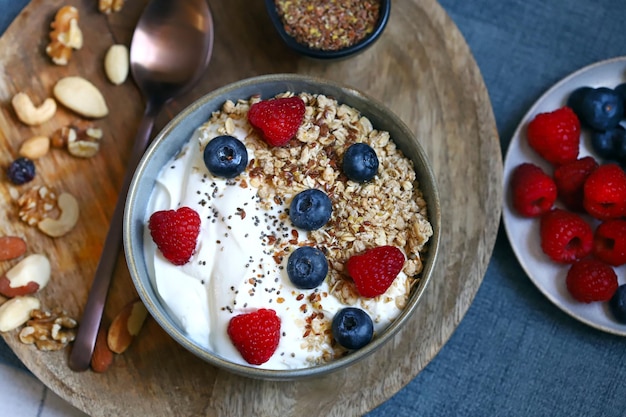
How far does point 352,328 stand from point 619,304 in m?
0.82

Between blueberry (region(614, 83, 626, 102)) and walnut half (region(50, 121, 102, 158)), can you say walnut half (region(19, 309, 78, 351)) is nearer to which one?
walnut half (region(50, 121, 102, 158))

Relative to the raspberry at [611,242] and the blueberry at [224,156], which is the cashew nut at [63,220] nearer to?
the blueberry at [224,156]

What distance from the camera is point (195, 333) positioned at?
5.40ft

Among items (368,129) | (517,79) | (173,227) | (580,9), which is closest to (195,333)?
(173,227)

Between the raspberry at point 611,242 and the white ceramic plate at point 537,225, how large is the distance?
0.05 metres

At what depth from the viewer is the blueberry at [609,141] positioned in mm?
2037

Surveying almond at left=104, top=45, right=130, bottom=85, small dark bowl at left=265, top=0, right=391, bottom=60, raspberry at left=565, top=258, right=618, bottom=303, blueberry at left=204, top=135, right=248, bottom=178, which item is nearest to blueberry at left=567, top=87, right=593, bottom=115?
raspberry at left=565, top=258, right=618, bottom=303

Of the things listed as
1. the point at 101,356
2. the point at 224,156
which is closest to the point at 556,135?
the point at 224,156

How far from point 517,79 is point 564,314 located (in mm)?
681

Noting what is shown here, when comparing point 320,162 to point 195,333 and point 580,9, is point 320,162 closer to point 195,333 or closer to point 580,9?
point 195,333

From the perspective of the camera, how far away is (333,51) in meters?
1.89

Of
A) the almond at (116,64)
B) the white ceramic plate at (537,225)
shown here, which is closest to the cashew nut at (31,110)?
the almond at (116,64)

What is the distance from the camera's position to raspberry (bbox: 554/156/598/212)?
200 centimetres

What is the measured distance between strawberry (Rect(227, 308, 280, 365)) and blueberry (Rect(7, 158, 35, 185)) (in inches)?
28.6
